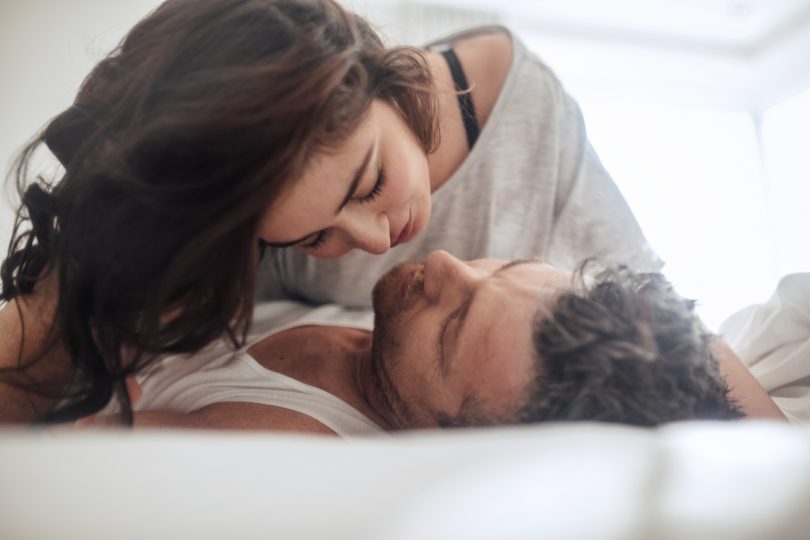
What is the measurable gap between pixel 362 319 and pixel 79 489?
29.1 inches

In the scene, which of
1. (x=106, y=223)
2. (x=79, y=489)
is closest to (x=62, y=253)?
(x=106, y=223)

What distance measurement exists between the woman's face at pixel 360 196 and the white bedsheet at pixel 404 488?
31 centimetres

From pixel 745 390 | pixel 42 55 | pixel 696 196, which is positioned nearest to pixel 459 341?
pixel 745 390

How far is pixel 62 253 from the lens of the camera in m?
0.62

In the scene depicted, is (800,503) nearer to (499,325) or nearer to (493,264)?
(499,325)

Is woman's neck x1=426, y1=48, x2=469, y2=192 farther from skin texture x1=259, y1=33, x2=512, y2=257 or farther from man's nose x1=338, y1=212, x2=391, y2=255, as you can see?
man's nose x1=338, y1=212, x2=391, y2=255

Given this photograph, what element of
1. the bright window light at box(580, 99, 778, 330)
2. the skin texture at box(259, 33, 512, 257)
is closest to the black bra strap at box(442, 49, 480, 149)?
the skin texture at box(259, 33, 512, 257)

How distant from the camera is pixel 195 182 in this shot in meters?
0.58

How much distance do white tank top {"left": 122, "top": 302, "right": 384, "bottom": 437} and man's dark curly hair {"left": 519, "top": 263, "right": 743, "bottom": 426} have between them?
0.25 meters

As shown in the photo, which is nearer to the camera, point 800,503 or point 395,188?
point 800,503

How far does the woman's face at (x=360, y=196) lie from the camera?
63 cm

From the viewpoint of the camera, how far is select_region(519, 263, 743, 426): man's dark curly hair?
59cm

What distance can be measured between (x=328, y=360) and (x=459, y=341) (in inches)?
10.3

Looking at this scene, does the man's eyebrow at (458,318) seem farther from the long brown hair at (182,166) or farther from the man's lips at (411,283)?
the long brown hair at (182,166)
